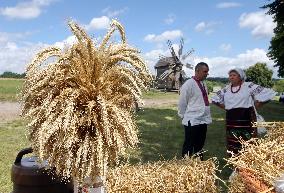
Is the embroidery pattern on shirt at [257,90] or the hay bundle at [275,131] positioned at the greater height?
the embroidery pattern on shirt at [257,90]

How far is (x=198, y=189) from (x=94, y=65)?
2556 millimetres

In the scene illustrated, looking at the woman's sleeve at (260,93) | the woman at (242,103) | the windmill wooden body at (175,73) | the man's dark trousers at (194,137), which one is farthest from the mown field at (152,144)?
the windmill wooden body at (175,73)

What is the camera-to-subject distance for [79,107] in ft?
7.66

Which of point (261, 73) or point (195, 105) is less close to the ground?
point (261, 73)

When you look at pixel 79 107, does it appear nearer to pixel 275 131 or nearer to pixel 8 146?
pixel 275 131

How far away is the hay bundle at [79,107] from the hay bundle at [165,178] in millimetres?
1402

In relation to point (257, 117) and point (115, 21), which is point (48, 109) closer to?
point (115, 21)

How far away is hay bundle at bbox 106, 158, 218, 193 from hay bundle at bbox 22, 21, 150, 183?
4.60 feet

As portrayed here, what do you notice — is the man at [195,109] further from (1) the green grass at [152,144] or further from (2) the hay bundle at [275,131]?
(2) the hay bundle at [275,131]

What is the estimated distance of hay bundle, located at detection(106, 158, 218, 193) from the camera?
396 cm

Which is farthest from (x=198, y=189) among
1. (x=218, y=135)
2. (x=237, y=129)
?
(x=218, y=135)

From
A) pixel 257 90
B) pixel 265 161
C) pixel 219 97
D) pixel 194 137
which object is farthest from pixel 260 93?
pixel 265 161

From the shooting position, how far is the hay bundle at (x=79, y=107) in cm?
227

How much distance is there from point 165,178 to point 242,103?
8.39 ft
